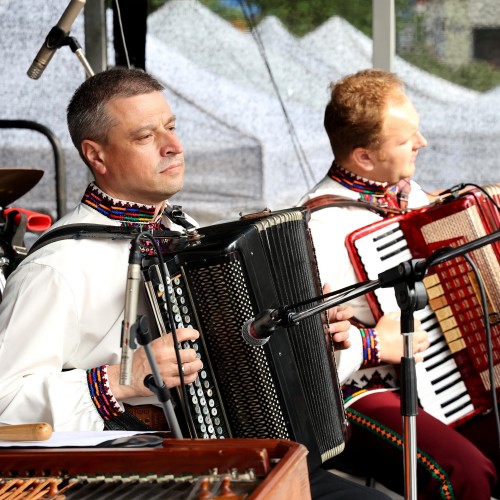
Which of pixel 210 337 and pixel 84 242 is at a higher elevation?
pixel 84 242

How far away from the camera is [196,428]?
6.45 feet

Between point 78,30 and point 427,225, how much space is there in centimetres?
250

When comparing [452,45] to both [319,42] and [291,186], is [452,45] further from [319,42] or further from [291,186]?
[291,186]

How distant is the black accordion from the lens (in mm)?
1951

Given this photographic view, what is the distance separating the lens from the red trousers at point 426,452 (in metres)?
2.55

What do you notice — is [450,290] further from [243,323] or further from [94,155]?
[94,155]

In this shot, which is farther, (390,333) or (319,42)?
(319,42)

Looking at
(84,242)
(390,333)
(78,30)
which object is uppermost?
(78,30)

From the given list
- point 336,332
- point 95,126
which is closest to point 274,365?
point 336,332

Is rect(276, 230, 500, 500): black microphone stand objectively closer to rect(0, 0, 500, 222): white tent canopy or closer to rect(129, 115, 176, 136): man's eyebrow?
rect(129, 115, 176, 136): man's eyebrow

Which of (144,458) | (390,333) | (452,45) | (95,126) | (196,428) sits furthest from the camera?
(452,45)

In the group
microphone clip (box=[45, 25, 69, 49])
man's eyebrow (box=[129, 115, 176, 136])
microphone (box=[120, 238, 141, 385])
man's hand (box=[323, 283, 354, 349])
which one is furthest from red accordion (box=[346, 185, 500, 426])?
microphone clip (box=[45, 25, 69, 49])

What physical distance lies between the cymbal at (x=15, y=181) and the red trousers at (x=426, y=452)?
1.25 m

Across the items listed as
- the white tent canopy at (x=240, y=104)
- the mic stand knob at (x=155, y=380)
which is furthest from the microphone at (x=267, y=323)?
the white tent canopy at (x=240, y=104)
